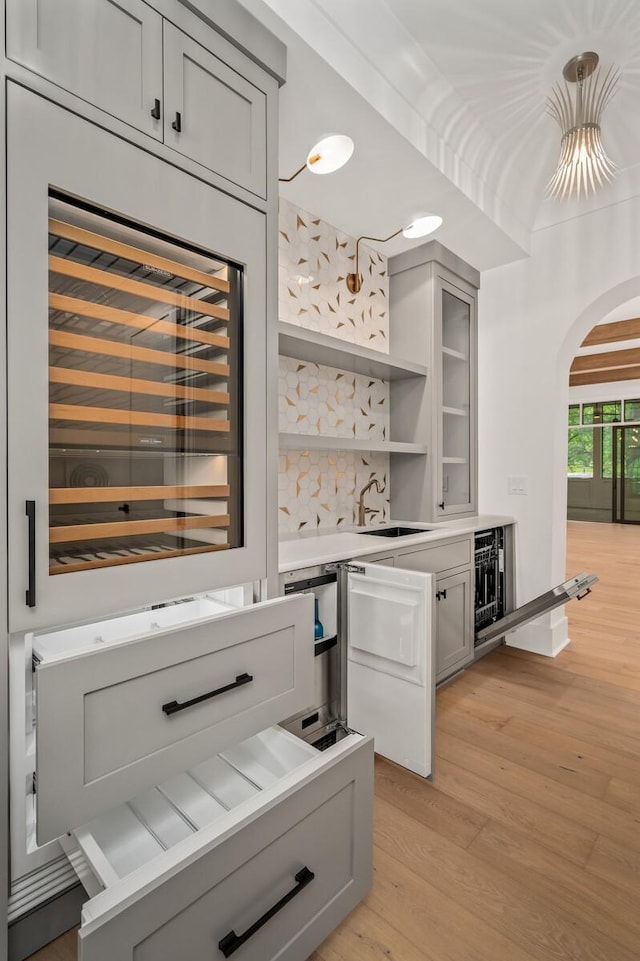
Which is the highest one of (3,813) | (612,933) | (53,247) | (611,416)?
(611,416)

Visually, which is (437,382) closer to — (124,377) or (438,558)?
(438,558)

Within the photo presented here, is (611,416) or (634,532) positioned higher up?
(611,416)

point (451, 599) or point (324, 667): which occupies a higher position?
point (451, 599)

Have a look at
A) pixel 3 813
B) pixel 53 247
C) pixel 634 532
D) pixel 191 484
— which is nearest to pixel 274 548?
pixel 191 484

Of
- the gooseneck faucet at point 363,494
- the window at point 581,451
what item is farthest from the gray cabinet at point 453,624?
the window at point 581,451

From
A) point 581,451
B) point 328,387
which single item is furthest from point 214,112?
point 581,451

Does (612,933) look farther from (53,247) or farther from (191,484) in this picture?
(53,247)

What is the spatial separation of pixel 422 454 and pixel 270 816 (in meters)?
2.30

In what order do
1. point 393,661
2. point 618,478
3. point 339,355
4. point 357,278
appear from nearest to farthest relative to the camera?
point 393,661 < point 339,355 < point 357,278 < point 618,478

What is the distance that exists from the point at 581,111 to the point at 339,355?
1.43 m

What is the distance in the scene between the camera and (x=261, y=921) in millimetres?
912

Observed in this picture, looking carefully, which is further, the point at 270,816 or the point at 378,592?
the point at 378,592

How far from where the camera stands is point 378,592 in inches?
71.1

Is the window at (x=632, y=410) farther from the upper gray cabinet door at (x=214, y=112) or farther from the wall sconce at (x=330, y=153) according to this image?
the upper gray cabinet door at (x=214, y=112)
